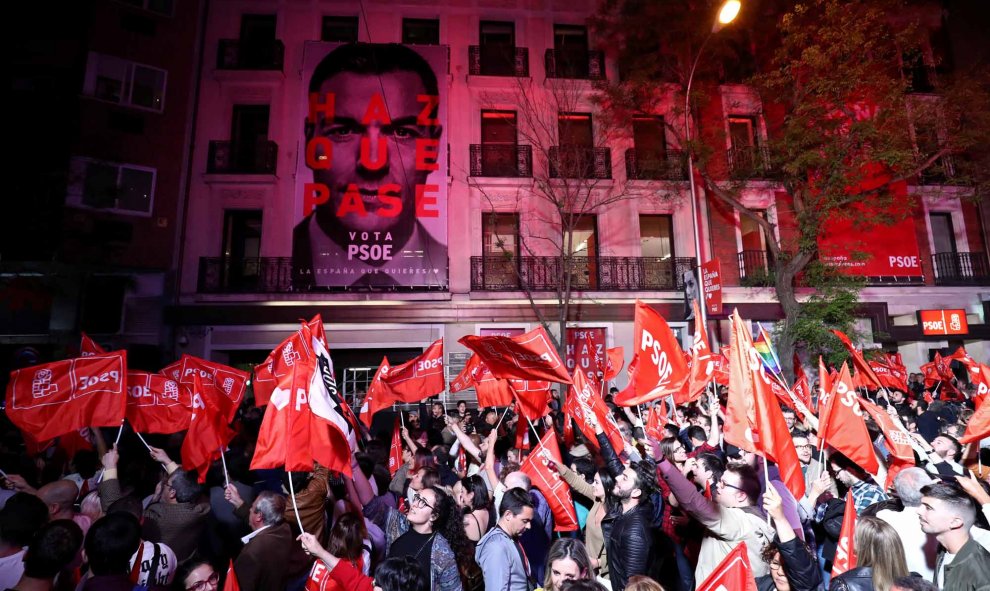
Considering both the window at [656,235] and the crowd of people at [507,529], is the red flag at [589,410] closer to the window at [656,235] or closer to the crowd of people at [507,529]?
the crowd of people at [507,529]

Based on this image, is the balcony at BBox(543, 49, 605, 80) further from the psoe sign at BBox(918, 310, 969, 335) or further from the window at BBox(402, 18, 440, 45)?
the psoe sign at BBox(918, 310, 969, 335)

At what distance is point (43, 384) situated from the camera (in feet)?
20.3

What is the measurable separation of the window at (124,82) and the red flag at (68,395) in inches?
574

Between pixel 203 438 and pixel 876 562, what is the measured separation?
614 centimetres

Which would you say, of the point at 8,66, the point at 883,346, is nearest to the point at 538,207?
the point at 883,346

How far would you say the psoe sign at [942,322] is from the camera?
18.8 metres

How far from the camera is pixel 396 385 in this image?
8648 millimetres

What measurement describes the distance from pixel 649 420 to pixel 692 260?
11354mm

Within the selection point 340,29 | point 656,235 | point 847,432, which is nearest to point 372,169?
point 340,29

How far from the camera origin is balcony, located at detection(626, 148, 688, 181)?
19.3m

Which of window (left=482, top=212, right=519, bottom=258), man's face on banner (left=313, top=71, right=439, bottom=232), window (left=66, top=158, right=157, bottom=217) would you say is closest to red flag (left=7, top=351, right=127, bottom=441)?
man's face on banner (left=313, top=71, right=439, bottom=232)

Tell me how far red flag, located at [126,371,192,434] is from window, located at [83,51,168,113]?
13915 millimetres

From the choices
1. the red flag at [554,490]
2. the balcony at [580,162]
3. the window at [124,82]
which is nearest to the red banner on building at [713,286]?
the balcony at [580,162]

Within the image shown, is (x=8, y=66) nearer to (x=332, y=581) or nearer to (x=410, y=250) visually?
(x=410, y=250)
